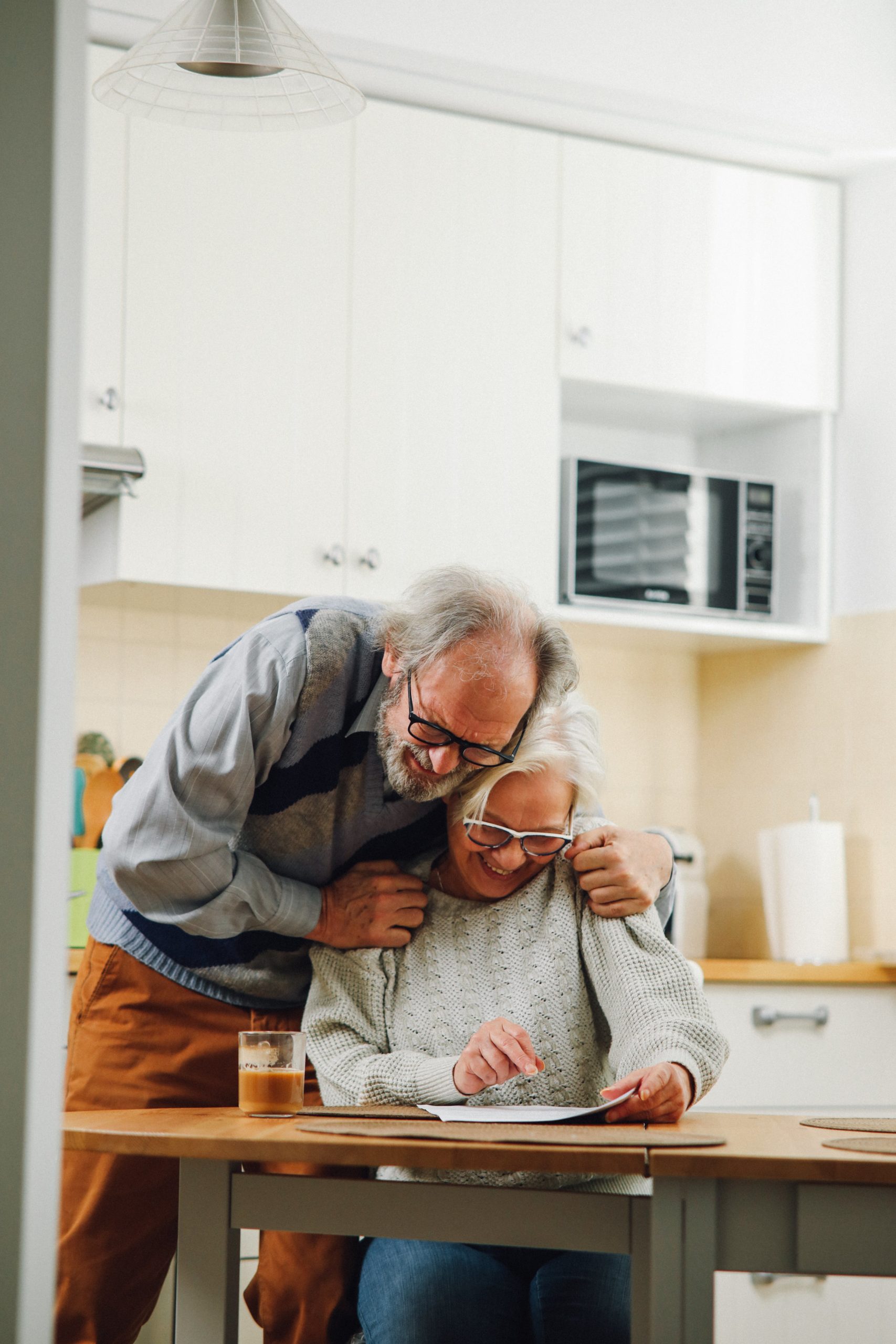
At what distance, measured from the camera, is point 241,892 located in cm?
157

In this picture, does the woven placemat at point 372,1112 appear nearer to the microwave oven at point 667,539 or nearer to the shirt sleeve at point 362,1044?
the shirt sleeve at point 362,1044

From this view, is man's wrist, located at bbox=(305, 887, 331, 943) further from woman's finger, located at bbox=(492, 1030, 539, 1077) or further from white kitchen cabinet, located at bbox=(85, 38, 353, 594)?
white kitchen cabinet, located at bbox=(85, 38, 353, 594)

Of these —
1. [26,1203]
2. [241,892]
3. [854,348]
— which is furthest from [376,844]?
[854,348]

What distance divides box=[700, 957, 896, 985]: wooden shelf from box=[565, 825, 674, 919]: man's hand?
3.55 ft

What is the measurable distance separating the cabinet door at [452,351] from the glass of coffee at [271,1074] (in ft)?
4.71

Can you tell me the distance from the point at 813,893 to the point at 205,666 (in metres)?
1.33

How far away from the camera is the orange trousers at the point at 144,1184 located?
161 centimetres

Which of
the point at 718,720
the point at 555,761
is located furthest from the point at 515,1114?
the point at 718,720

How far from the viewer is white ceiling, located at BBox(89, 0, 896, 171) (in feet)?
8.98

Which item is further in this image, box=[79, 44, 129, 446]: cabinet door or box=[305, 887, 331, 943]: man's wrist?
box=[79, 44, 129, 446]: cabinet door

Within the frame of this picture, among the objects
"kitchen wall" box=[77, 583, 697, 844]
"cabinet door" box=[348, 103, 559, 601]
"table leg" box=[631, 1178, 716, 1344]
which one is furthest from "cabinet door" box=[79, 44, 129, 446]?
"table leg" box=[631, 1178, 716, 1344]

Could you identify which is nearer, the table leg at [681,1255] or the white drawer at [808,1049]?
the table leg at [681,1255]

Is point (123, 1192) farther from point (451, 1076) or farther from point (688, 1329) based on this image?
point (688, 1329)

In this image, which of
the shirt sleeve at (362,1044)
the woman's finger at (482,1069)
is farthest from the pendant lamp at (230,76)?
the woman's finger at (482,1069)
